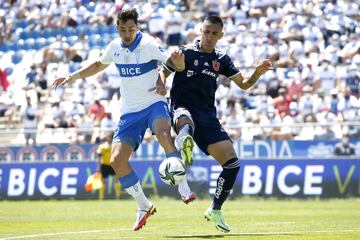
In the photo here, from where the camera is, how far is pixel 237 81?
1525 centimetres

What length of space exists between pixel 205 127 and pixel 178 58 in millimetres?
1324

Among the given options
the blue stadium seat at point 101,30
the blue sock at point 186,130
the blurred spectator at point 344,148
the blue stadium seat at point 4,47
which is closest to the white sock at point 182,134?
the blue sock at point 186,130

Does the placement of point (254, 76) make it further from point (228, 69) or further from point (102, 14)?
point (102, 14)

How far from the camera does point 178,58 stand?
14.1 m

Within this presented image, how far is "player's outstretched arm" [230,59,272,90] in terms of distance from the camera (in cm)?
1469

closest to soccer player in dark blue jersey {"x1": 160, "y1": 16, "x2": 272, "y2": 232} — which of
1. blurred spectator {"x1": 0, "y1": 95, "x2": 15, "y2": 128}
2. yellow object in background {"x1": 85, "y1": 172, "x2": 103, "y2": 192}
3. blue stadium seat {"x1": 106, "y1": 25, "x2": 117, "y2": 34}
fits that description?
yellow object in background {"x1": 85, "y1": 172, "x2": 103, "y2": 192}

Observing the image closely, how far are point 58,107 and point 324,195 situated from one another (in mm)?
11269

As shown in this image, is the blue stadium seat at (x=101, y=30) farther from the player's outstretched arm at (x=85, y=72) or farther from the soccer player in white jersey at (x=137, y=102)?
the soccer player in white jersey at (x=137, y=102)

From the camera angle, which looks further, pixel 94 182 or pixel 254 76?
pixel 94 182

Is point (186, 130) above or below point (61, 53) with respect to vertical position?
below

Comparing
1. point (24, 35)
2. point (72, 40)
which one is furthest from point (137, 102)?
point (24, 35)

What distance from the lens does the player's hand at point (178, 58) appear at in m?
14.1

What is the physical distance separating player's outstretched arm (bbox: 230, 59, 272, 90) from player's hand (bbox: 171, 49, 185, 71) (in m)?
1.24

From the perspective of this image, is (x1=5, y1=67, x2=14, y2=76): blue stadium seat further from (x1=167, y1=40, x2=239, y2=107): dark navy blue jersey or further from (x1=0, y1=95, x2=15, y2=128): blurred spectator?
(x1=167, y1=40, x2=239, y2=107): dark navy blue jersey
